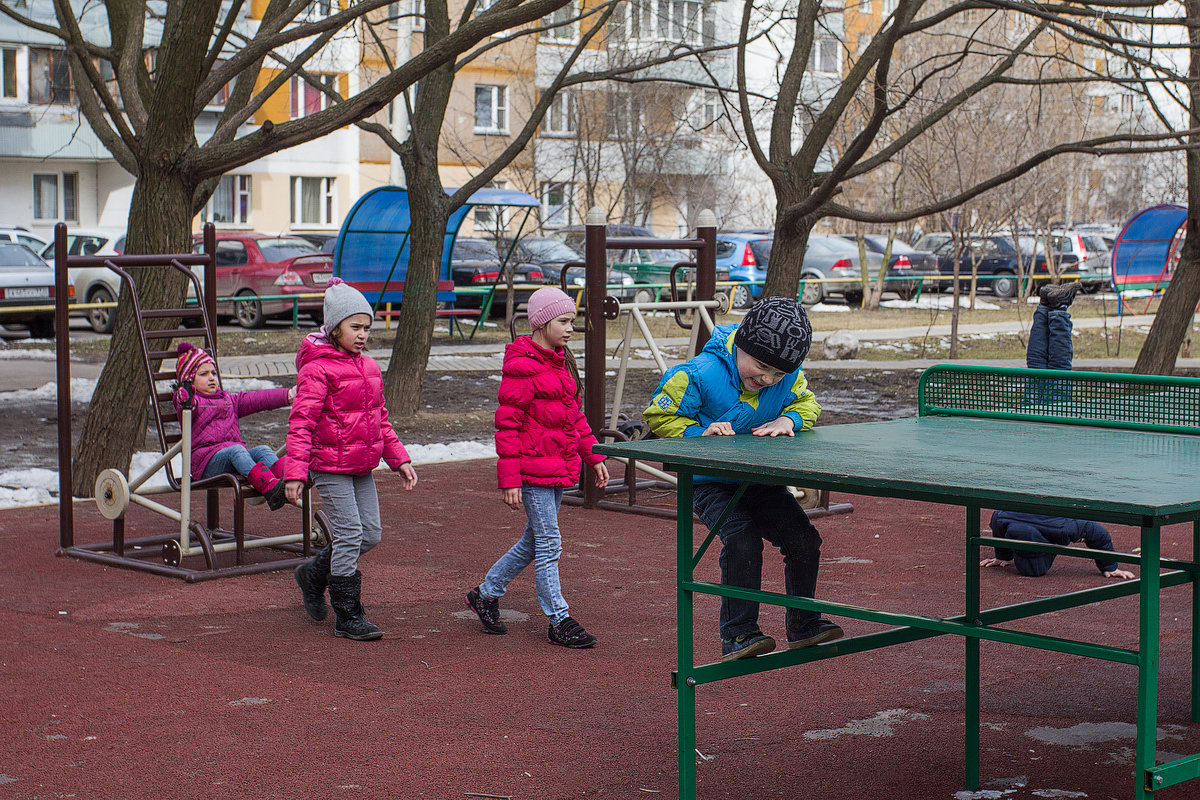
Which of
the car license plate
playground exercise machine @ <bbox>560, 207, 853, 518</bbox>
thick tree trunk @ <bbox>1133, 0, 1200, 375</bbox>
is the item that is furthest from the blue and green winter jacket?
the car license plate

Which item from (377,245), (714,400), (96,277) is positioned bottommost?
(714,400)

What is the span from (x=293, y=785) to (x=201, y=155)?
6.21 m

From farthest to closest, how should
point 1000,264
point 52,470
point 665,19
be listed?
point 1000,264, point 665,19, point 52,470

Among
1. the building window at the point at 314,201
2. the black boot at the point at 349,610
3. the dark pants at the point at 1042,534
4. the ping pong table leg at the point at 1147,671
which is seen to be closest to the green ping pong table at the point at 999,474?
the ping pong table leg at the point at 1147,671

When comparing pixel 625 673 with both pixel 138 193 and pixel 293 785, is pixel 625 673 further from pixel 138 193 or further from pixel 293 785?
pixel 138 193

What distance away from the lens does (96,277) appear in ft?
86.0

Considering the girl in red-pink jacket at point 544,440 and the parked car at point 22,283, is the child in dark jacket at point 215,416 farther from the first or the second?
the parked car at point 22,283

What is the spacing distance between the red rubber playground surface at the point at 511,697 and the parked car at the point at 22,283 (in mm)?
16212

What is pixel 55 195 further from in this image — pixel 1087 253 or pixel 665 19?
pixel 1087 253

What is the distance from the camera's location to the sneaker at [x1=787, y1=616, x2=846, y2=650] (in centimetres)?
458

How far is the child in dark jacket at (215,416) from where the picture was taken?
295 inches

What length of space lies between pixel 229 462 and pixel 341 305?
1.70 m

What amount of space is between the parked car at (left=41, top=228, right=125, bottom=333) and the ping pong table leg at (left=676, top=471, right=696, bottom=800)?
20692 mm

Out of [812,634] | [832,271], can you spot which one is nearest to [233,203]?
[832,271]
